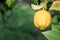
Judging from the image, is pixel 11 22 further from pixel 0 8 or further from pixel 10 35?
pixel 0 8

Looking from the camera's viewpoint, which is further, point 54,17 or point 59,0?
point 54,17

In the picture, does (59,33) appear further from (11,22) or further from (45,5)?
(11,22)

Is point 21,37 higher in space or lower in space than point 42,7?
lower

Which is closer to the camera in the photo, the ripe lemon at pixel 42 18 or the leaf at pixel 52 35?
the leaf at pixel 52 35

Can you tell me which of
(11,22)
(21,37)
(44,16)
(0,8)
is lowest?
(21,37)

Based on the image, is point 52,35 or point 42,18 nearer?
point 52,35

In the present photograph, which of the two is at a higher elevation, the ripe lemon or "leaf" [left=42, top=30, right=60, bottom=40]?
the ripe lemon

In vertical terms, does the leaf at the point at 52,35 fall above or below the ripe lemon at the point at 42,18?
below

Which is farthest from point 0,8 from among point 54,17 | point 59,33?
point 59,33

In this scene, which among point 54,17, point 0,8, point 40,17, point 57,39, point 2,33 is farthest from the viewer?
point 2,33

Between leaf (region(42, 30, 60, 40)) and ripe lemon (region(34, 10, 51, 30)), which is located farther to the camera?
ripe lemon (region(34, 10, 51, 30))

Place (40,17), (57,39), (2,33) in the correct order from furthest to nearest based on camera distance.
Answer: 1. (2,33)
2. (40,17)
3. (57,39)
